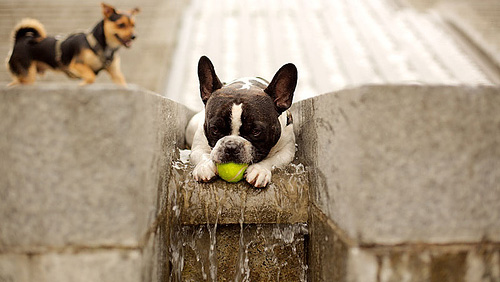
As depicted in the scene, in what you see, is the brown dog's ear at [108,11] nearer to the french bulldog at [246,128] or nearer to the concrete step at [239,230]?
the french bulldog at [246,128]

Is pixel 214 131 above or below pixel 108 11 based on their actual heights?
below

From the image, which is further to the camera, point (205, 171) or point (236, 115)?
point (236, 115)

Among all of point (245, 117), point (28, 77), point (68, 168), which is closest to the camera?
point (68, 168)

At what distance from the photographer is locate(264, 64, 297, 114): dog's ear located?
2.65 meters

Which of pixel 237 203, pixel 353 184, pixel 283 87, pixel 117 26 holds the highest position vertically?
pixel 117 26

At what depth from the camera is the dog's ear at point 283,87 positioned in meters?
2.65

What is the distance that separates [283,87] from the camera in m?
2.68

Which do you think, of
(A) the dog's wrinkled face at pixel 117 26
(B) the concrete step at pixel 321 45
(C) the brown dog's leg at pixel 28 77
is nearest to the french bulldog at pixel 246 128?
(A) the dog's wrinkled face at pixel 117 26

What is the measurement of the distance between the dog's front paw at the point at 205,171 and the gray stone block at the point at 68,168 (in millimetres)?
688

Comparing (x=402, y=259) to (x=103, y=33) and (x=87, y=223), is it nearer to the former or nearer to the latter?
(x=87, y=223)

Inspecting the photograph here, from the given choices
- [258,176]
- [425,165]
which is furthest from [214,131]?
[425,165]

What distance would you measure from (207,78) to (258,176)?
0.96 m

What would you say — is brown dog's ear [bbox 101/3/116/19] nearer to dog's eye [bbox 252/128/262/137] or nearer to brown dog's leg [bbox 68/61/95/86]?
brown dog's leg [bbox 68/61/95/86]

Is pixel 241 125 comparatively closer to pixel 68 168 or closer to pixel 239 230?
pixel 239 230
